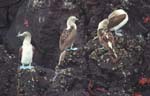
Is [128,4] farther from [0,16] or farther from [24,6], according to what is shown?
[0,16]

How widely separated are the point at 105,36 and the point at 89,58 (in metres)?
0.54

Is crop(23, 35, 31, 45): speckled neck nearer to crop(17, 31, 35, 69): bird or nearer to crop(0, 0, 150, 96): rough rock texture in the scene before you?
crop(17, 31, 35, 69): bird

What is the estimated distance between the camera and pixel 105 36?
255 inches

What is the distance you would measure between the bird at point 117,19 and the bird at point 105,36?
6 cm

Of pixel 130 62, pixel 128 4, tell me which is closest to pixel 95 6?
pixel 128 4

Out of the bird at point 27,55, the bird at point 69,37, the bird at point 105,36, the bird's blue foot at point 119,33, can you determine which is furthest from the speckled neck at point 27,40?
the bird's blue foot at point 119,33

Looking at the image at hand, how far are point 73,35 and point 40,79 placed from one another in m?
1.01

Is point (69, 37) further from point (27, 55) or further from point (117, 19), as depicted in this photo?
point (27, 55)

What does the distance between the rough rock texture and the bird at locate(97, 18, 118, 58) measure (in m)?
0.20

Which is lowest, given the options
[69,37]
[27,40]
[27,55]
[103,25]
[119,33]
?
[27,55]

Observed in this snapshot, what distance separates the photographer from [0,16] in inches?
398

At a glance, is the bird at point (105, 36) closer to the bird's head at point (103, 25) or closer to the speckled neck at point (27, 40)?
the bird's head at point (103, 25)

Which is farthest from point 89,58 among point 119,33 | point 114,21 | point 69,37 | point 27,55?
point 27,55

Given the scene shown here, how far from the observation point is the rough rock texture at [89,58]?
678 cm
